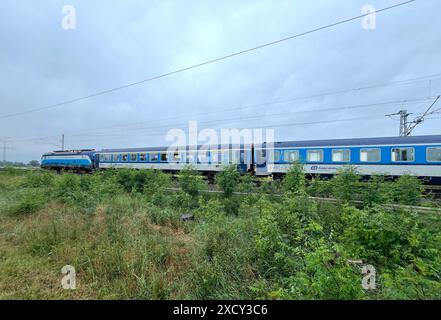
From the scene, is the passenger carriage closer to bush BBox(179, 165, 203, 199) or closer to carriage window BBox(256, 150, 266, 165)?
carriage window BBox(256, 150, 266, 165)

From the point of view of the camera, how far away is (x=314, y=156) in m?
13.2

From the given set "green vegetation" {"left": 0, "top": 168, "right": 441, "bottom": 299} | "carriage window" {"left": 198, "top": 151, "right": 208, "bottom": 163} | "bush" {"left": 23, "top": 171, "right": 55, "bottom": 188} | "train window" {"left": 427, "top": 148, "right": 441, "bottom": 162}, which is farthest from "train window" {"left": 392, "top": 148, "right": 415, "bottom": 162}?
"bush" {"left": 23, "top": 171, "right": 55, "bottom": 188}

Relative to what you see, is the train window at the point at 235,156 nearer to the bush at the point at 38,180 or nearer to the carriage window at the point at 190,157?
the carriage window at the point at 190,157

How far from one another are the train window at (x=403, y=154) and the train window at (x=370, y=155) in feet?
2.11

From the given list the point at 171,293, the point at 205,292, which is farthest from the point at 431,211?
the point at 171,293

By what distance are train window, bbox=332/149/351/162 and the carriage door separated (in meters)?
4.34

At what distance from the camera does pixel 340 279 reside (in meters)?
2.12

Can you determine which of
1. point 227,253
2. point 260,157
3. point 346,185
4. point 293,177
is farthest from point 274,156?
point 227,253

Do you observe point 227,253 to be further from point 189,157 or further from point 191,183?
point 189,157

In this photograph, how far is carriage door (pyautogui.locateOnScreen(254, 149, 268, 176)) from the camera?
579 inches

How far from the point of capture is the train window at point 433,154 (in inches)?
396

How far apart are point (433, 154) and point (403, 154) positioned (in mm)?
1114

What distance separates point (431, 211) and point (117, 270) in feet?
22.0
